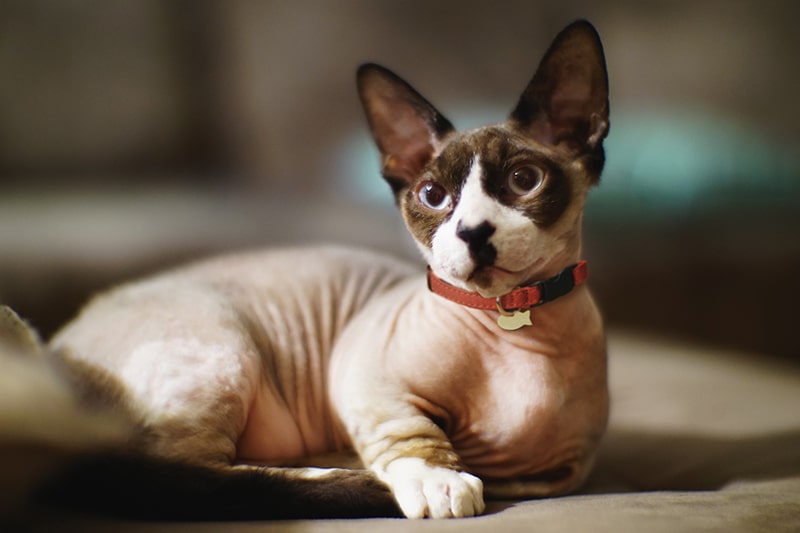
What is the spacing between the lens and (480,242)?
31.9 inches

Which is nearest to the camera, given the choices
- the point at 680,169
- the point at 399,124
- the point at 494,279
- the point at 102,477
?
the point at 102,477

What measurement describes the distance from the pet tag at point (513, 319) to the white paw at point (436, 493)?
0.67 ft

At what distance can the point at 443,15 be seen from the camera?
2.23 meters

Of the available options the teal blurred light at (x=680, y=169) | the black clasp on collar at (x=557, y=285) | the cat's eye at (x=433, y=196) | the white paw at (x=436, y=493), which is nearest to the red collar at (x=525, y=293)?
the black clasp on collar at (x=557, y=285)

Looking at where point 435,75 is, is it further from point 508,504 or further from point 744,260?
point 508,504

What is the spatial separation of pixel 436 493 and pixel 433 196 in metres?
0.38

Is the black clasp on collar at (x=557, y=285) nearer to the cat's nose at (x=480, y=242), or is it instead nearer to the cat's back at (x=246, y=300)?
the cat's nose at (x=480, y=242)

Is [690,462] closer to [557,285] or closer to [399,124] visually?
[557,285]

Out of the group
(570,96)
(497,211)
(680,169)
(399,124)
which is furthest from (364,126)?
(497,211)

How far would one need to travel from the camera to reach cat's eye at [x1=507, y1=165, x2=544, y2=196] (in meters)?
0.87

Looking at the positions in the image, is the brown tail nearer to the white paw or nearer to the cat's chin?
the white paw

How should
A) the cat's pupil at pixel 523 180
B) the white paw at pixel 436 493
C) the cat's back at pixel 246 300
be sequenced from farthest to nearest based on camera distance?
1. the cat's back at pixel 246 300
2. the cat's pupil at pixel 523 180
3. the white paw at pixel 436 493

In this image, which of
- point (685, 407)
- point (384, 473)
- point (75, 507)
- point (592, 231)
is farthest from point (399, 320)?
point (592, 231)

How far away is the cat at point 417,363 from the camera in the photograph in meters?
0.80
